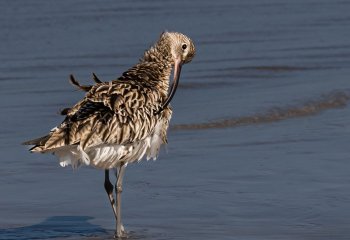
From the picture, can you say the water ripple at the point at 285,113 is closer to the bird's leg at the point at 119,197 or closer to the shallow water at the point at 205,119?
the shallow water at the point at 205,119

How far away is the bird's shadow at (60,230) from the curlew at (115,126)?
0.21m

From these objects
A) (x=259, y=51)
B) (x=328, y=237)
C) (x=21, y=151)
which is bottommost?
Answer: (x=328, y=237)

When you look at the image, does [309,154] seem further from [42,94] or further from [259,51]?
[259,51]

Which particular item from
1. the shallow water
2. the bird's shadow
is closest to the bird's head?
the shallow water

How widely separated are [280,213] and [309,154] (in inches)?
73.8

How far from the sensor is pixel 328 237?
8.35 m

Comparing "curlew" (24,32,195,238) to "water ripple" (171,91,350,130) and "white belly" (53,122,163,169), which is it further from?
"water ripple" (171,91,350,130)

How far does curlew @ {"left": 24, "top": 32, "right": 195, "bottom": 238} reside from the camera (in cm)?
845

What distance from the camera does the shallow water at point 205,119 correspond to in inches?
355

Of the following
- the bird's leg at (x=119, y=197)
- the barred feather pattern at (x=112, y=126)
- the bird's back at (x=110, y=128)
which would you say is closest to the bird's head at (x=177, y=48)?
the barred feather pattern at (x=112, y=126)

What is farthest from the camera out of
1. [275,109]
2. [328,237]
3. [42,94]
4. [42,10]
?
[42,10]

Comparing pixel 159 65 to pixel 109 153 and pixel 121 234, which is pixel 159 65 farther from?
pixel 121 234

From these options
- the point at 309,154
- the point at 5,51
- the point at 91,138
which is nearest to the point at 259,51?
the point at 5,51

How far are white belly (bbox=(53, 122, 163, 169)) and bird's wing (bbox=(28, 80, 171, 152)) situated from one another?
Answer: 7 centimetres
